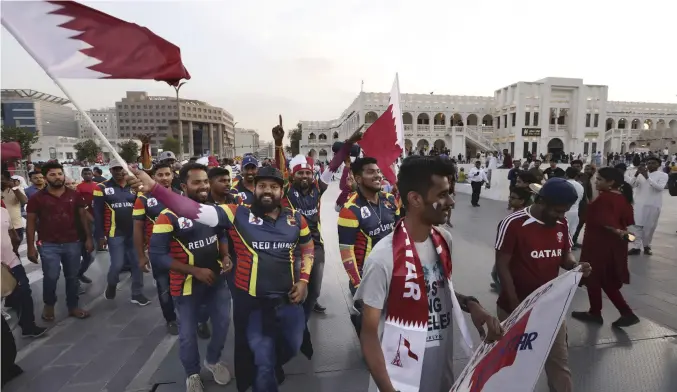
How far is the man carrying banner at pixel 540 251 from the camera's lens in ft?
8.55

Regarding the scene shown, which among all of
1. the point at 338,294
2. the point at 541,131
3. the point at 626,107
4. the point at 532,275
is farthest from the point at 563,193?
the point at 626,107

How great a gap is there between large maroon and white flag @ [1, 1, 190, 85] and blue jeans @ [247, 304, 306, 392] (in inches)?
73.8

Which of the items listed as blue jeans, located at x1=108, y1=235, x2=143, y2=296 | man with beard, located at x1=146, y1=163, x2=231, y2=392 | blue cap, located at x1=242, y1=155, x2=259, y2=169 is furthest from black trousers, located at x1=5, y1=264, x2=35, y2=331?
blue cap, located at x1=242, y1=155, x2=259, y2=169

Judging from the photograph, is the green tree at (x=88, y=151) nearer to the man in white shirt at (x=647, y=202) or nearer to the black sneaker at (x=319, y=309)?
the black sneaker at (x=319, y=309)

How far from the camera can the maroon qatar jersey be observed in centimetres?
276

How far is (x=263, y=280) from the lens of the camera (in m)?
2.86

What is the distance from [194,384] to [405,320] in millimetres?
2278

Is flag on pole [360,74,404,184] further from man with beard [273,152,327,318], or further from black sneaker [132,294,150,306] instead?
black sneaker [132,294,150,306]

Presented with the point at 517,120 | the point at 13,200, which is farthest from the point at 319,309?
the point at 517,120

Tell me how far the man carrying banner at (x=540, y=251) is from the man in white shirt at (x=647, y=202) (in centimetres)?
595

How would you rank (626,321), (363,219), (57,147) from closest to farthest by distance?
1. (363,219)
2. (626,321)
3. (57,147)

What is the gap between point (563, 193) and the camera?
260cm

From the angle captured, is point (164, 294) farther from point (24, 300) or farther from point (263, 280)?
point (263, 280)

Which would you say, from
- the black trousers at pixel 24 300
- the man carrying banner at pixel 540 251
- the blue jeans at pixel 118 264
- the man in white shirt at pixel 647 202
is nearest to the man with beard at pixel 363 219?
the man carrying banner at pixel 540 251
